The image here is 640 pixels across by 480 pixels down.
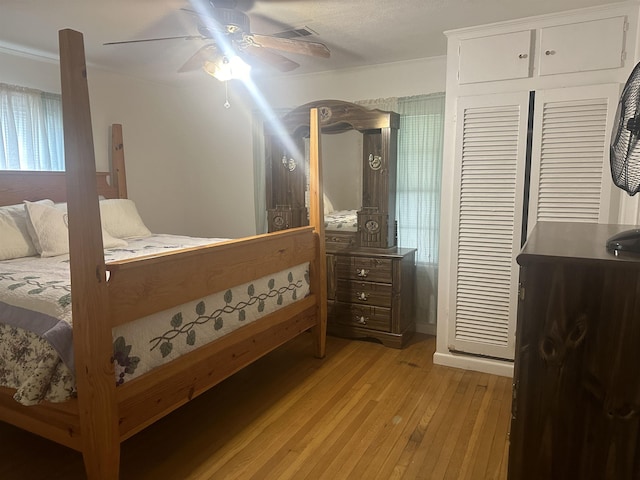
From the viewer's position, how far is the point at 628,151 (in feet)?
3.91

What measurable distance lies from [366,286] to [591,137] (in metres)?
1.77

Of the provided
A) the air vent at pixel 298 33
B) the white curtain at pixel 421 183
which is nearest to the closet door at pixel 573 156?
the white curtain at pixel 421 183

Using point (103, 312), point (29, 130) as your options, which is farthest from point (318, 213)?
point (29, 130)

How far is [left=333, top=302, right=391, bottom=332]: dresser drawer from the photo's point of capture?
336cm

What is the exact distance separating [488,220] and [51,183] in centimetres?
325

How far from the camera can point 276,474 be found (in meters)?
1.89

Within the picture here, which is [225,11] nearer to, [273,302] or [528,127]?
[273,302]

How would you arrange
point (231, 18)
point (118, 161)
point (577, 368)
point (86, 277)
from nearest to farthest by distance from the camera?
point (577, 368), point (86, 277), point (231, 18), point (118, 161)

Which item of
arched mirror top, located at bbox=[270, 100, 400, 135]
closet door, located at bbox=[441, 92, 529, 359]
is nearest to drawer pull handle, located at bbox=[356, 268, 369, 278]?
closet door, located at bbox=[441, 92, 529, 359]

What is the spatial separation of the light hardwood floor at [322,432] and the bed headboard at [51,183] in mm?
1655

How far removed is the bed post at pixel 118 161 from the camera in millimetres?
3881

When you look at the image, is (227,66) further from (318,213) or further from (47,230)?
(47,230)

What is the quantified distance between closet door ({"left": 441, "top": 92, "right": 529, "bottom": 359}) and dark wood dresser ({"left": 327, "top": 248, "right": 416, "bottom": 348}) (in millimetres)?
477

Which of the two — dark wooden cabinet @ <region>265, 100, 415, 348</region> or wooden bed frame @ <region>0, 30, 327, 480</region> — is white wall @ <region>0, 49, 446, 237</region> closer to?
dark wooden cabinet @ <region>265, 100, 415, 348</region>
